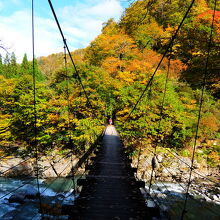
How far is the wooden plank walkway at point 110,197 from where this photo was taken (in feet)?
8.80

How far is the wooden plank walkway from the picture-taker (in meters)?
2.68

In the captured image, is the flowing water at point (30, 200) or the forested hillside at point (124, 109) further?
the forested hillside at point (124, 109)

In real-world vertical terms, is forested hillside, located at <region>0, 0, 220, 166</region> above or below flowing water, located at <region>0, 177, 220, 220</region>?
above

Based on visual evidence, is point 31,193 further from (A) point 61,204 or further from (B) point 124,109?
(B) point 124,109

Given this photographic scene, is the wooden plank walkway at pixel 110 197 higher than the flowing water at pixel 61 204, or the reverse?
the wooden plank walkway at pixel 110 197

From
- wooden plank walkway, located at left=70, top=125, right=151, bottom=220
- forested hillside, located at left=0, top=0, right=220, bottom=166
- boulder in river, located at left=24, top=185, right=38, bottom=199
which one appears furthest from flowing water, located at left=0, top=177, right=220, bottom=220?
forested hillside, located at left=0, top=0, right=220, bottom=166

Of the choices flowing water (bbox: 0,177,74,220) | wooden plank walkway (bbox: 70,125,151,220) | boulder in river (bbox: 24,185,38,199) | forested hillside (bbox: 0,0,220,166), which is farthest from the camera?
forested hillside (bbox: 0,0,220,166)

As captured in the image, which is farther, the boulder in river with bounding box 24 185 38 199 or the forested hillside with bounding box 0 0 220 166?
the forested hillside with bounding box 0 0 220 166

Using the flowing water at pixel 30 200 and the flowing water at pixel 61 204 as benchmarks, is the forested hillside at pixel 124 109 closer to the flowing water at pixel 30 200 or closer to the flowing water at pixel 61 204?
the flowing water at pixel 30 200

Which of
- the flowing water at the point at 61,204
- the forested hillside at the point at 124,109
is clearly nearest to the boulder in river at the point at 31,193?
the flowing water at the point at 61,204

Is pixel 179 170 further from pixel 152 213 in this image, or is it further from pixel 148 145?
pixel 152 213

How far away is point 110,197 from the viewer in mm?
3328

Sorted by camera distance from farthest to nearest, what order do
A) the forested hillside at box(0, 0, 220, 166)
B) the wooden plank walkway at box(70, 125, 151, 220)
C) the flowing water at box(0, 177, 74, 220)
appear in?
the forested hillside at box(0, 0, 220, 166) < the flowing water at box(0, 177, 74, 220) < the wooden plank walkway at box(70, 125, 151, 220)

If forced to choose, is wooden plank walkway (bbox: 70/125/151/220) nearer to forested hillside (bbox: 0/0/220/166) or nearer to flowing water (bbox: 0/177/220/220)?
flowing water (bbox: 0/177/220/220)
